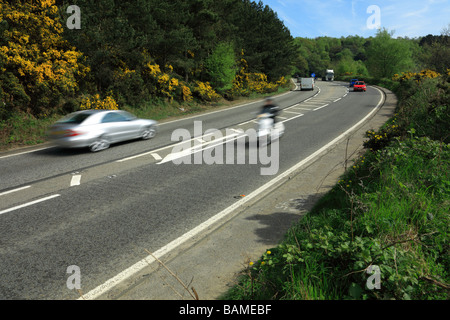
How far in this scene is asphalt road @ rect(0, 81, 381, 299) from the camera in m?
4.26

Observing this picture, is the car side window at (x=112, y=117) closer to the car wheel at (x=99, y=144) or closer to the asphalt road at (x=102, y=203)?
the car wheel at (x=99, y=144)

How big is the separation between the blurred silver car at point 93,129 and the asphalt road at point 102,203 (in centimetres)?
42

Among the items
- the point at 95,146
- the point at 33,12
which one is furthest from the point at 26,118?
the point at 95,146

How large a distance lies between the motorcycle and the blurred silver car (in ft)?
17.0

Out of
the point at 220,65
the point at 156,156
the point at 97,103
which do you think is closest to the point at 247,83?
the point at 220,65

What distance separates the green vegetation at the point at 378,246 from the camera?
10.0 feet

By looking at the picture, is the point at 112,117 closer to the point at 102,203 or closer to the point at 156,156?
the point at 156,156

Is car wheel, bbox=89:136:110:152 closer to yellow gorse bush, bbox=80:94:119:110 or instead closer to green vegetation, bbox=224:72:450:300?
yellow gorse bush, bbox=80:94:119:110

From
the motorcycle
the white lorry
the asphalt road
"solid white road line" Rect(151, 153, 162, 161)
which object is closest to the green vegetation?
the asphalt road

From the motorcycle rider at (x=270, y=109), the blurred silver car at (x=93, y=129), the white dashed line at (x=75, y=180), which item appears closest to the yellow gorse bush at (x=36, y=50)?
the blurred silver car at (x=93, y=129)

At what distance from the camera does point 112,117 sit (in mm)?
11922

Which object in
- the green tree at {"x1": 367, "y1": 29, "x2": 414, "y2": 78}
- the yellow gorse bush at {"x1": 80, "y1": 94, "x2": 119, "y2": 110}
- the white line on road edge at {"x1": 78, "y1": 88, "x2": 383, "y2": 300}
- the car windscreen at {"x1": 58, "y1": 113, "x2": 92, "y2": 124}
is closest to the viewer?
the white line on road edge at {"x1": 78, "y1": 88, "x2": 383, "y2": 300}

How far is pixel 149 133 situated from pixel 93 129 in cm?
291
